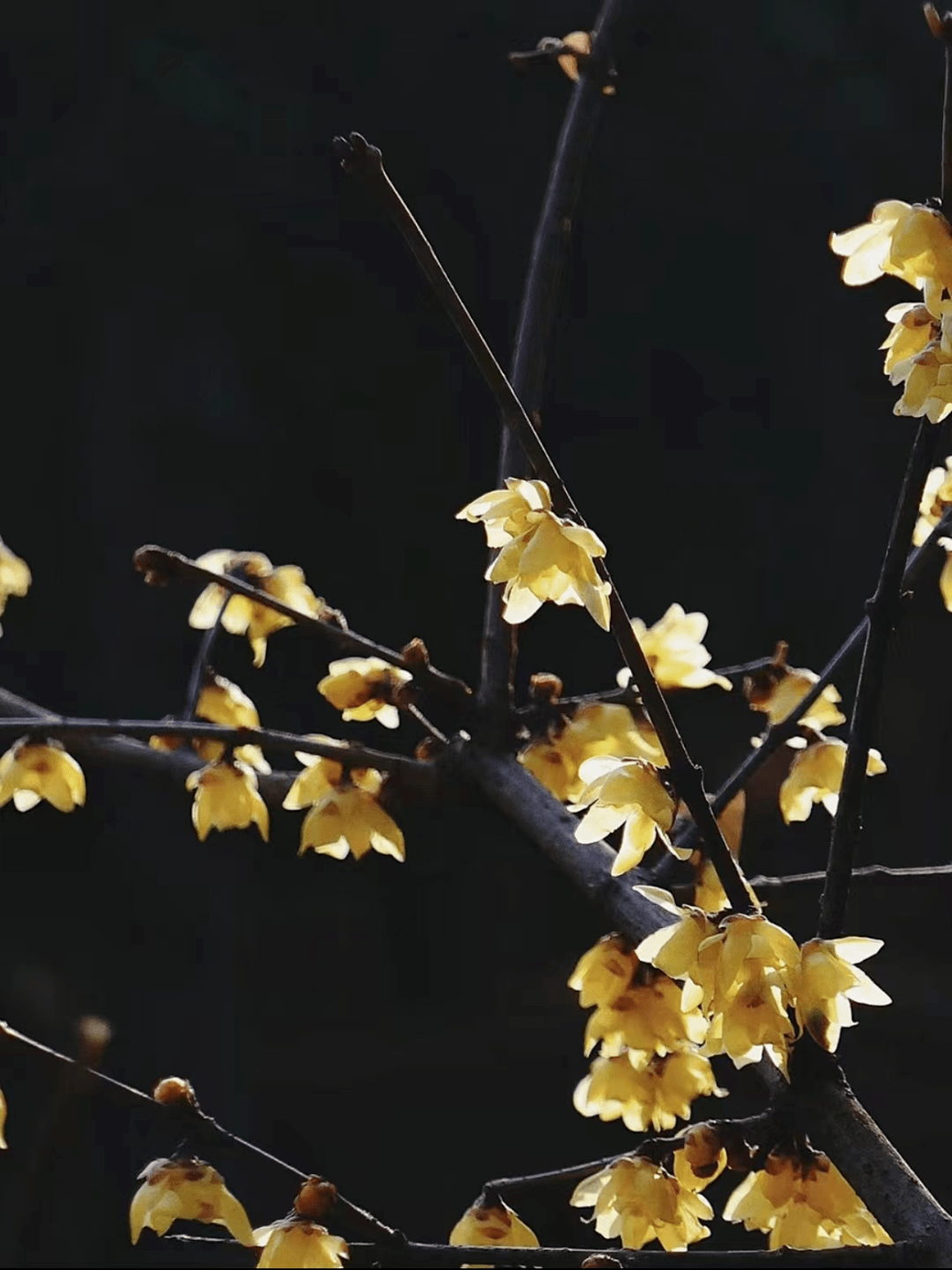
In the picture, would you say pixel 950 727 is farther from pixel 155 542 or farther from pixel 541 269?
pixel 541 269

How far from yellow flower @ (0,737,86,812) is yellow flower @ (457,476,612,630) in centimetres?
26

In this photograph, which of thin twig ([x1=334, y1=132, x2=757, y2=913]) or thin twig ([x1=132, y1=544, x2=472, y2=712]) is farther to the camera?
thin twig ([x1=132, y1=544, x2=472, y2=712])

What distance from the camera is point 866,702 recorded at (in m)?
0.44

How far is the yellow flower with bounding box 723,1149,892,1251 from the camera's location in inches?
17.9

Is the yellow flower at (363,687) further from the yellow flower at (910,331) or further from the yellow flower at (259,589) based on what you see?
the yellow flower at (910,331)

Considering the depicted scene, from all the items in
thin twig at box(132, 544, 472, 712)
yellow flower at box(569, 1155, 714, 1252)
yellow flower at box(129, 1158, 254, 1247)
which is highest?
thin twig at box(132, 544, 472, 712)

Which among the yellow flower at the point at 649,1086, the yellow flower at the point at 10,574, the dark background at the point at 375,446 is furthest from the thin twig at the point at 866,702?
the dark background at the point at 375,446

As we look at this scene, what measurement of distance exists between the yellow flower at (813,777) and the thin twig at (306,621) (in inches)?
6.2

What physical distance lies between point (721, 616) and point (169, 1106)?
4.88ft

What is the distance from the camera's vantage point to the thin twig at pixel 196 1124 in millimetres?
417

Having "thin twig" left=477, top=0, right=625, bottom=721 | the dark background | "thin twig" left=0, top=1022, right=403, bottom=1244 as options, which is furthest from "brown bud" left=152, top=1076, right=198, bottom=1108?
the dark background

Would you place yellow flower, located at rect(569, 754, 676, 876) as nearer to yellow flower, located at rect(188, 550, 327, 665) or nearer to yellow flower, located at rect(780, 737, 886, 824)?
yellow flower, located at rect(780, 737, 886, 824)

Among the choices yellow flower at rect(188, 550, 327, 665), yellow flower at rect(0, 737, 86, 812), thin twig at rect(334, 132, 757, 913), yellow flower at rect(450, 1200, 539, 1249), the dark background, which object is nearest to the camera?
thin twig at rect(334, 132, 757, 913)

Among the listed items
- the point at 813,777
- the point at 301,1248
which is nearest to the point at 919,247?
the point at 813,777
